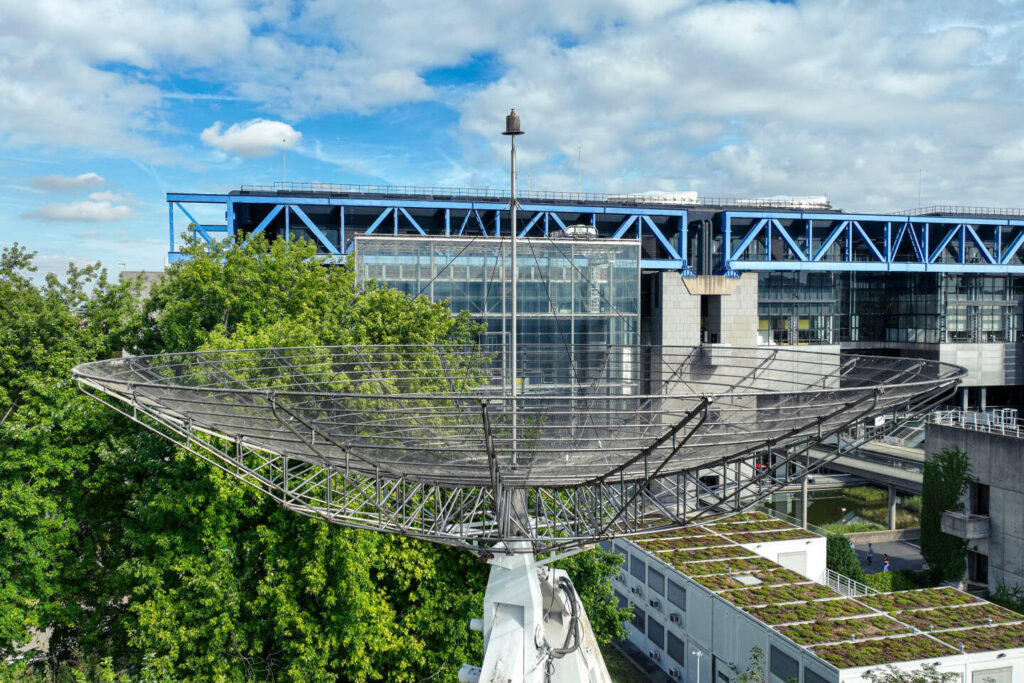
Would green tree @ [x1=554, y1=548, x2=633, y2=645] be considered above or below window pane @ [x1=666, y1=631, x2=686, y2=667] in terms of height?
above

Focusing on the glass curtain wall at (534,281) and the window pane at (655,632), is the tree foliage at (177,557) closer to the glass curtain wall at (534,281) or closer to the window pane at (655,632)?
the window pane at (655,632)

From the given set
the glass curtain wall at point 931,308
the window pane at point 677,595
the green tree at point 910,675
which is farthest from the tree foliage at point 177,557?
the glass curtain wall at point 931,308

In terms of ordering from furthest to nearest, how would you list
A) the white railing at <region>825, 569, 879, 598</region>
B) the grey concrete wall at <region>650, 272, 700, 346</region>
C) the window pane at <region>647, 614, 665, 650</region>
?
the grey concrete wall at <region>650, 272, 700, 346</region>, the white railing at <region>825, 569, 879, 598</region>, the window pane at <region>647, 614, 665, 650</region>

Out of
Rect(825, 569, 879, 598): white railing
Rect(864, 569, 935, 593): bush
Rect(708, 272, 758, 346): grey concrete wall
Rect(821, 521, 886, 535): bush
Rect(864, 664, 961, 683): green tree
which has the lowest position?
Rect(821, 521, 886, 535): bush

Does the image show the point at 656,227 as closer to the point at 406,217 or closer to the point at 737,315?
the point at 737,315

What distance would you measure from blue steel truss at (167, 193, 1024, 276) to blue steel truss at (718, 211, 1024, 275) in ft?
0.39

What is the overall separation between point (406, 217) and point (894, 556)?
42.0 metres

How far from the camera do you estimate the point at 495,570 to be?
1273cm

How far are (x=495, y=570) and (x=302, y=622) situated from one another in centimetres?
1111

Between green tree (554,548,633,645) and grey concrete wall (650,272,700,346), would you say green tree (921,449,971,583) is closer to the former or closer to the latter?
green tree (554,548,633,645)

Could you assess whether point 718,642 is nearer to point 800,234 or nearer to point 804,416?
point 804,416

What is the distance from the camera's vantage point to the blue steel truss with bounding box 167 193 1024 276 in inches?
2361

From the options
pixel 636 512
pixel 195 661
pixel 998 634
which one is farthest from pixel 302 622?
pixel 998 634

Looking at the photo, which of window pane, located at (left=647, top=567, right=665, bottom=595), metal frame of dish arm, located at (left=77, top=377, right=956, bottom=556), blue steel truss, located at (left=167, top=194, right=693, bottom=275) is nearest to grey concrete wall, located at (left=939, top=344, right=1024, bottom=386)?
blue steel truss, located at (left=167, top=194, right=693, bottom=275)
